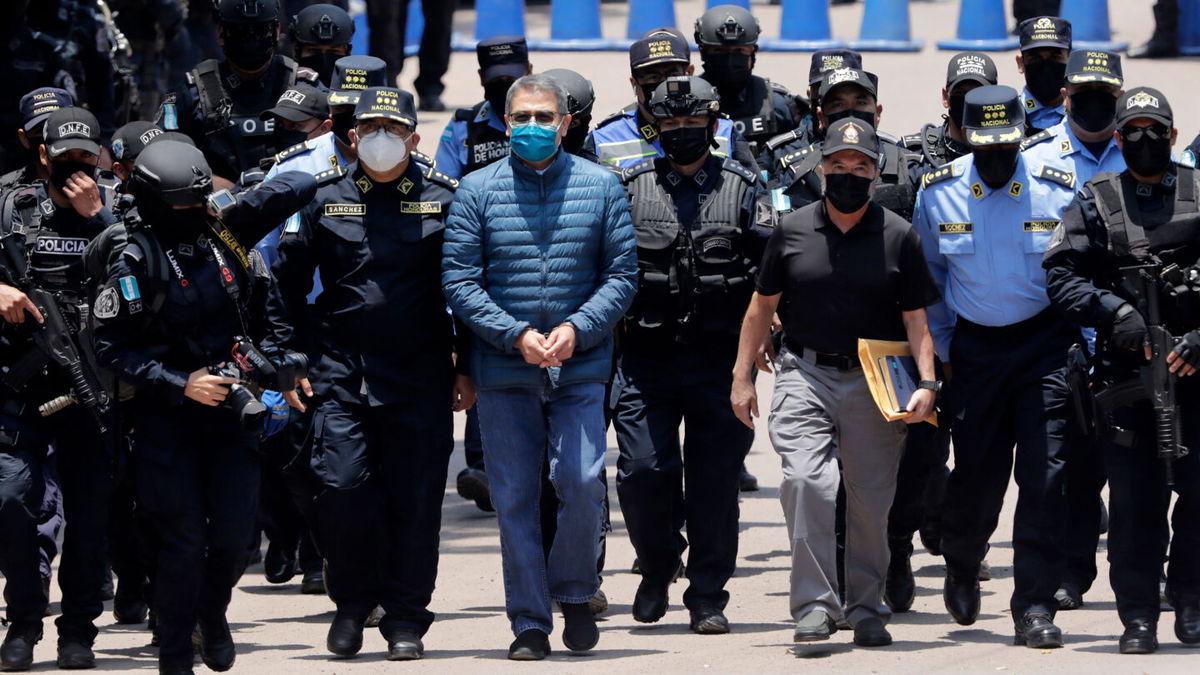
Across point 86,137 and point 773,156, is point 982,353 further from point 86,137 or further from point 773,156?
point 86,137

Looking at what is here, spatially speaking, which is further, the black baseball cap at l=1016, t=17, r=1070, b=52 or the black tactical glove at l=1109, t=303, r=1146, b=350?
the black baseball cap at l=1016, t=17, r=1070, b=52

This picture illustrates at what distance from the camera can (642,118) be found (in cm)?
1005

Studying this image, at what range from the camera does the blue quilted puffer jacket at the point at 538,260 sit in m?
8.34

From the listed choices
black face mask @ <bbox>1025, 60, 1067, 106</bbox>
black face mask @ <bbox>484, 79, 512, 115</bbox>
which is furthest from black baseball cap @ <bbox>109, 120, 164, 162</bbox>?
black face mask @ <bbox>1025, 60, 1067, 106</bbox>

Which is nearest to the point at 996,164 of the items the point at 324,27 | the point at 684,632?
the point at 684,632

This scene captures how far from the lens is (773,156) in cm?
1031

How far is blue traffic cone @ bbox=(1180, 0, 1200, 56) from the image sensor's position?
20.2m

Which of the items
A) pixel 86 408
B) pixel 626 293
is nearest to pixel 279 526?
pixel 86 408

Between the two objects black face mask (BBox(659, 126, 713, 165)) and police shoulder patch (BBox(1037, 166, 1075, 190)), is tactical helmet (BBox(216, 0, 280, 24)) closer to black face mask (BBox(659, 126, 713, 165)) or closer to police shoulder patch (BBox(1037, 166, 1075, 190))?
black face mask (BBox(659, 126, 713, 165))

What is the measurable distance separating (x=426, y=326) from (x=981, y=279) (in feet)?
7.18

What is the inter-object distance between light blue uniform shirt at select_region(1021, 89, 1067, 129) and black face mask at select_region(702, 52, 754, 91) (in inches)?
54.1

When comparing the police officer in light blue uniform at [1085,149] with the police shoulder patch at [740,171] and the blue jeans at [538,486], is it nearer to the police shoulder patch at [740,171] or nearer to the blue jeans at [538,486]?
the police shoulder patch at [740,171]

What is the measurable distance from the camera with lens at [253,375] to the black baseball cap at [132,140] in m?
1.85

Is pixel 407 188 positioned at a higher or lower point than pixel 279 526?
higher
